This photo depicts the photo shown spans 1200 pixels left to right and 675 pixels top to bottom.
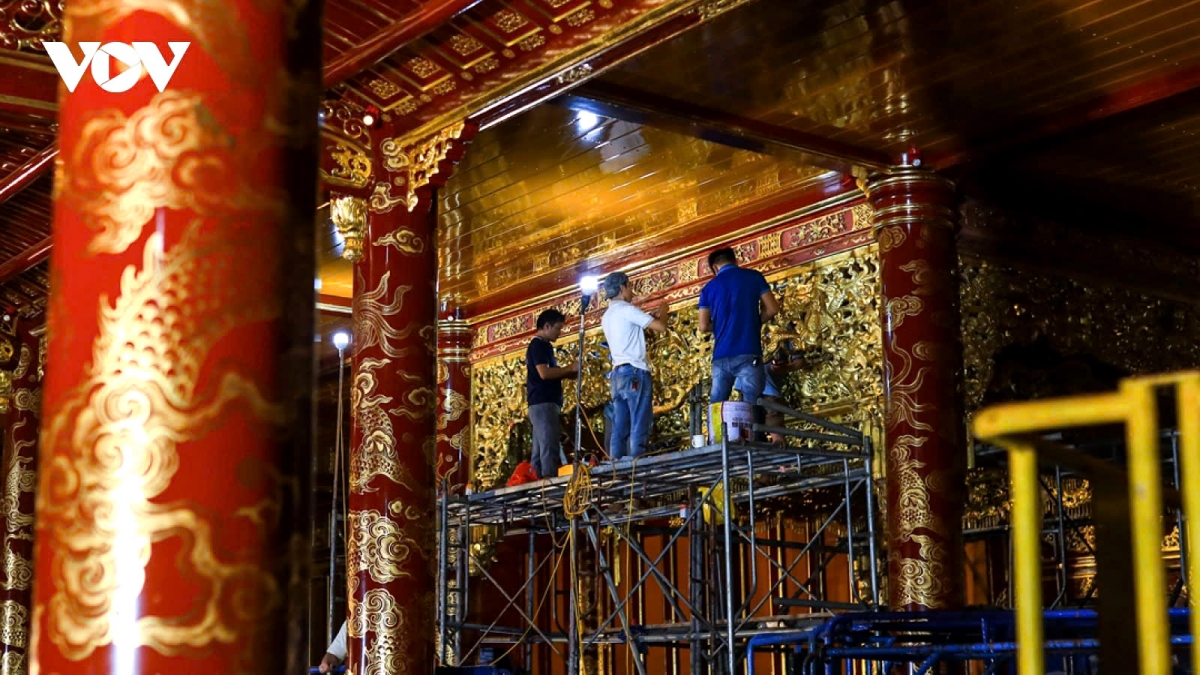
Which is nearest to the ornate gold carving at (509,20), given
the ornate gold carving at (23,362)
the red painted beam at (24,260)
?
the red painted beam at (24,260)

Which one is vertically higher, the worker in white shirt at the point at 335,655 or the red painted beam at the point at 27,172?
the red painted beam at the point at 27,172

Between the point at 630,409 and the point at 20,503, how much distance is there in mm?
6294

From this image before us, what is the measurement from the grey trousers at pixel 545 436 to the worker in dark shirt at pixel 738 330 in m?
2.23

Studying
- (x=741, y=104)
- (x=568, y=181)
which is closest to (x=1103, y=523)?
(x=741, y=104)

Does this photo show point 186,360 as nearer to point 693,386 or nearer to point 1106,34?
point 1106,34

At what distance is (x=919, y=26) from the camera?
26.0 ft

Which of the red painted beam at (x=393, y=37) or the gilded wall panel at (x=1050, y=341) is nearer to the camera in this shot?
the red painted beam at (x=393, y=37)

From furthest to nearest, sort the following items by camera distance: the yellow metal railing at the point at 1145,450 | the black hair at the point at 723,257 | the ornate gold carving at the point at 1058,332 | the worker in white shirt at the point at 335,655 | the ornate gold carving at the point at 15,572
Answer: the ornate gold carving at the point at 15,572
the ornate gold carving at the point at 1058,332
the black hair at the point at 723,257
the worker in white shirt at the point at 335,655
the yellow metal railing at the point at 1145,450

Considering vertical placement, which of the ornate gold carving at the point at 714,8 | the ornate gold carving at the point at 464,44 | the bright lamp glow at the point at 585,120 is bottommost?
the ornate gold carving at the point at 714,8

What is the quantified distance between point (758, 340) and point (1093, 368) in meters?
3.22

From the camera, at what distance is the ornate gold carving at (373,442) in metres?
7.65

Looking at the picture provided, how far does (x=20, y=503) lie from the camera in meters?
13.1

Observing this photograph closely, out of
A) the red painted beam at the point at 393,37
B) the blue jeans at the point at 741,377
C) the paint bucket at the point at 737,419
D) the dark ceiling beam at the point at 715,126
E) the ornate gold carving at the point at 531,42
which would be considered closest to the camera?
the red painted beam at the point at 393,37

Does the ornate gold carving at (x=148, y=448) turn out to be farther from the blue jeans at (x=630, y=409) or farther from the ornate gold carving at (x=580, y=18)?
the blue jeans at (x=630, y=409)
